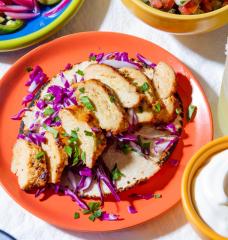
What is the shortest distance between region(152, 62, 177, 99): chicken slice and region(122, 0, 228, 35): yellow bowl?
0.11 metres

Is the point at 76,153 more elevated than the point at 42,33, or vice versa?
the point at 42,33

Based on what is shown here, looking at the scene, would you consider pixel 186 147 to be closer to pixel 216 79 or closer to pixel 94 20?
pixel 216 79

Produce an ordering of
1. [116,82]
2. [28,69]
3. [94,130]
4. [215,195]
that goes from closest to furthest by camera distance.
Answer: [215,195] → [94,130] → [116,82] → [28,69]

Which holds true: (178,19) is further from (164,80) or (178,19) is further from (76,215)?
(76,215)

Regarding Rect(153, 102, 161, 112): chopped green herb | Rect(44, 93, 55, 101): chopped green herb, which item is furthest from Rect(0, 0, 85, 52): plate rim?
Rect(153, 102, 161, 112): chopped green herb

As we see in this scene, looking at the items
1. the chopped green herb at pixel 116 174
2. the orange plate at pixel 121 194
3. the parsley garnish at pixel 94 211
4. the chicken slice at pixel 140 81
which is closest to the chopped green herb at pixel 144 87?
the chicken slice at pixel 140 81

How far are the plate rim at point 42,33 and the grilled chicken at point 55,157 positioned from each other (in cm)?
36

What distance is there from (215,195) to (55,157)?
445 mm

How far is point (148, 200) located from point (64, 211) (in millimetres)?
230

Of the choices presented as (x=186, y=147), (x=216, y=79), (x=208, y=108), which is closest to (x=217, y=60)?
(x=216, y=79)

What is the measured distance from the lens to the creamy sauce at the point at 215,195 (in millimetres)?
1190

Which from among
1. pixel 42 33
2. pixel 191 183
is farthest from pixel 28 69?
pixel 191 183

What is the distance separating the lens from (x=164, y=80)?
1510 mm

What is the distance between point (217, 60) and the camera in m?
1.67
